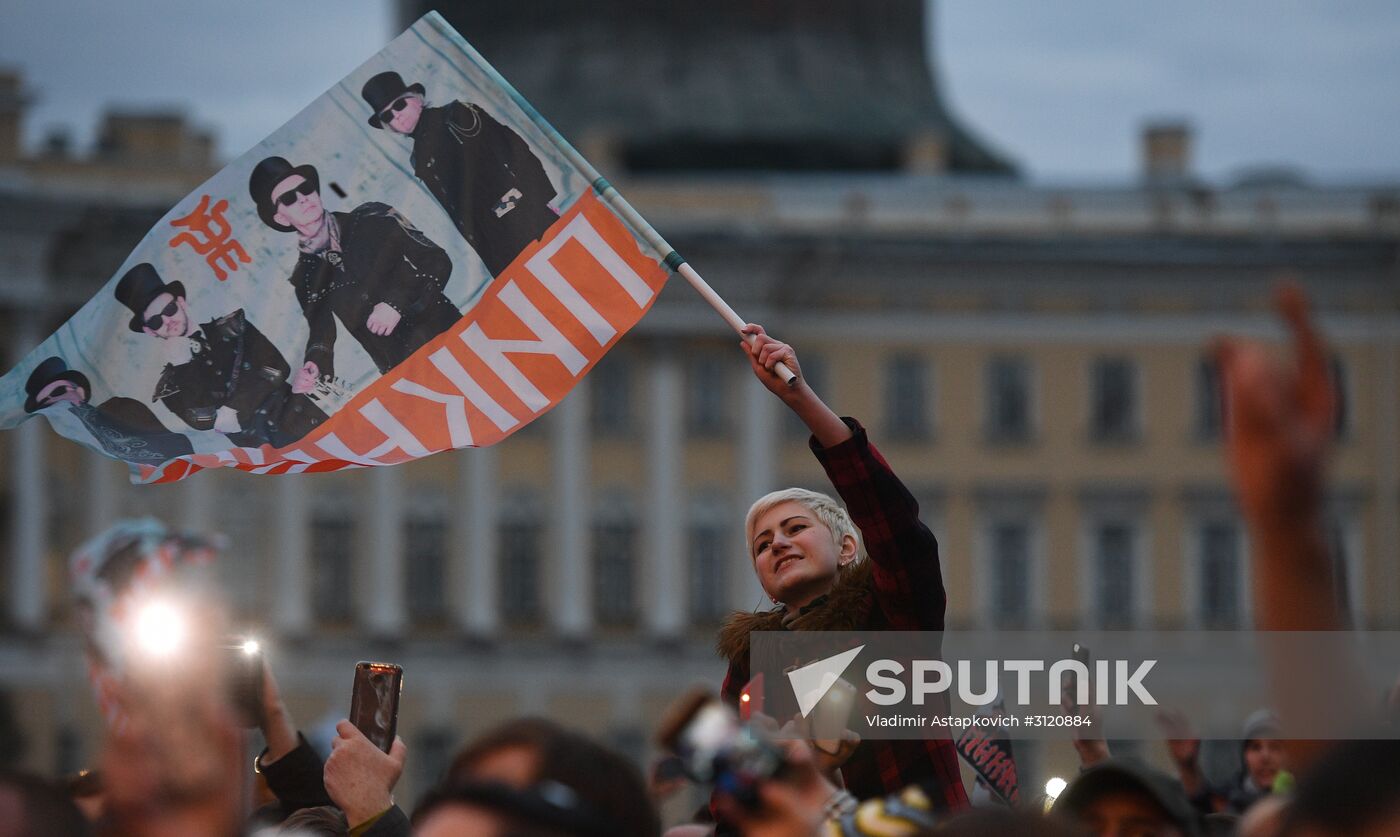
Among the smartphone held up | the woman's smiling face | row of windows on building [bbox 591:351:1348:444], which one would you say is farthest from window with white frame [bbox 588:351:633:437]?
the smartphone held up

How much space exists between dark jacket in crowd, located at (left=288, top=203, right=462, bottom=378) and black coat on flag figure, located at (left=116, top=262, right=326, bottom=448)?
12 cm

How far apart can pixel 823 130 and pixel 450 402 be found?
4812cm

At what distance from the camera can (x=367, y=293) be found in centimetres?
687

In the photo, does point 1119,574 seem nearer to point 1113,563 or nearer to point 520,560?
point 1113,563

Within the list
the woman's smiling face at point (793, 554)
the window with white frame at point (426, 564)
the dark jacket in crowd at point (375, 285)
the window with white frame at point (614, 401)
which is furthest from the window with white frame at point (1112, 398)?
the woman's smiling face at point (793, 554)

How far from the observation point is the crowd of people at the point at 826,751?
3207mm

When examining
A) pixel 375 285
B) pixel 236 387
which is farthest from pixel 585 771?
pixel 375 285

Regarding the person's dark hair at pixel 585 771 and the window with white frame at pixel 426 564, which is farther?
the window with white frame at pixel 426 564

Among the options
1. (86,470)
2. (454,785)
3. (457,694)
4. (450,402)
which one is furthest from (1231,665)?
(454,785)

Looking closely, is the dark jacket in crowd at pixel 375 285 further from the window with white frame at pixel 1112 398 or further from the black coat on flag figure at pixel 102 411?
the window with white frame at pixel 1112 398

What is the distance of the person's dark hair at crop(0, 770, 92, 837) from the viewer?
158 inches

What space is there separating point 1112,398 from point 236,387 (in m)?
41.9

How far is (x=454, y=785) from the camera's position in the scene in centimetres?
375

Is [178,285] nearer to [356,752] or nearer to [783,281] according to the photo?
[356,752]
